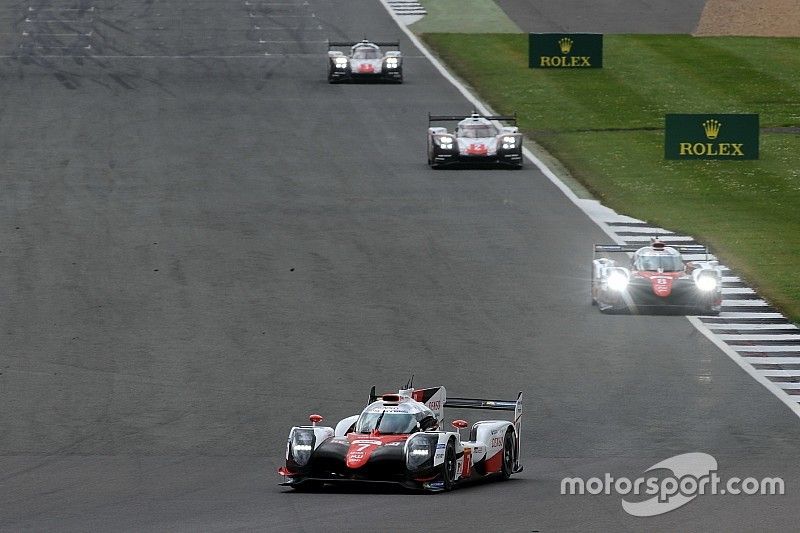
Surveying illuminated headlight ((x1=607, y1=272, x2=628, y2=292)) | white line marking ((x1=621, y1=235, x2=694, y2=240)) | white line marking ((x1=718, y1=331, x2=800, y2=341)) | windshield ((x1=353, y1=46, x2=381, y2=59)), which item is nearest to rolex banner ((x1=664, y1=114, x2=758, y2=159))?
white line marking ((x1=621, y1=235, x2=694, y2=240))

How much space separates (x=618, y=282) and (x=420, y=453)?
14.6 meters

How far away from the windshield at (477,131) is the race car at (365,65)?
15.9 m

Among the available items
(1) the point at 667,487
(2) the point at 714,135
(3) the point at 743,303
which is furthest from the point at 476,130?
(1) the point at 667,487

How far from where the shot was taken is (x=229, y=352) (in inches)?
1283

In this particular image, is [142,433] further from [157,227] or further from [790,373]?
[157,227]

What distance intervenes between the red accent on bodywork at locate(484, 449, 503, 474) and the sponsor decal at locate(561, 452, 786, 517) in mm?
1046

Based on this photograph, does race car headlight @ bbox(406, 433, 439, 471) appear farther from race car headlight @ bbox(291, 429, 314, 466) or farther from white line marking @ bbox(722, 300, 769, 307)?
white line marking @ bbox(722, 300, 769, 307)

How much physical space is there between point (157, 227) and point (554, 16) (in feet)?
145

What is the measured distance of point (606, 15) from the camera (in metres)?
85.3

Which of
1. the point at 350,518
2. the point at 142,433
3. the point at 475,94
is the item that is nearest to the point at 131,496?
the point at 350,518

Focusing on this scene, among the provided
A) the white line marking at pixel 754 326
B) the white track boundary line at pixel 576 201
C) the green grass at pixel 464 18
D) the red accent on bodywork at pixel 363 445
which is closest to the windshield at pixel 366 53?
the white track boundary line at pixel 576 201

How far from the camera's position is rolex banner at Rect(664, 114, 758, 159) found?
51.3m

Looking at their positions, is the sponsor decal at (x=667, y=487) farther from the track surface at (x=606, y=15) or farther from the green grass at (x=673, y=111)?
the track surface at (x=606, y=15)

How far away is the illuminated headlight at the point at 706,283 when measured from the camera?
115 feet
